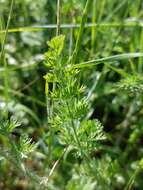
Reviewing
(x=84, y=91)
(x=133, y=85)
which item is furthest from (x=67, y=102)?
(x=84, y=91)

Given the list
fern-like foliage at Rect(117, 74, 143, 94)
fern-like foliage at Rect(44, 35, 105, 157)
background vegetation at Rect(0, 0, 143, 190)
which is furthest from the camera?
background vegetation at Rect(0, 0, 143, 190)

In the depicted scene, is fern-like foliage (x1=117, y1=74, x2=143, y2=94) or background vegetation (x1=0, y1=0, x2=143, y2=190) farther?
background vegetation (x1=0, y1=0, x2=143, y2=190)

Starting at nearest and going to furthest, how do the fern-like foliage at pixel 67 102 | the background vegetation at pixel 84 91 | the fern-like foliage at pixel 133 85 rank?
1. the fern-like foliage at pixel 67 102
2. the fern-like foliage at pixel 133 85
3. the background vegetation at pixel 84 91

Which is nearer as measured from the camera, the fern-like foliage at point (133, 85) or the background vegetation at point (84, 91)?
the fern-like foliage at point (133, 85)

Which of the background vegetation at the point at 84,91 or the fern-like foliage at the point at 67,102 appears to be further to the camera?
the background vegetation at the point at 84,91

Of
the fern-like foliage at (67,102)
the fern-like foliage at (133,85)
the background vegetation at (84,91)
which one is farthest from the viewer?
the background vegetation at (84,91)

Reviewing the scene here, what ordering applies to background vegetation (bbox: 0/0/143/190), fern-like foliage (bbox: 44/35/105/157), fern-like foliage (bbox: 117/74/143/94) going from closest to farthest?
fern-like foliage (bbox: 44/35/105/157) → fern-like foliage (bbox: 117/74/143/94) → background vegetation (bbox: 0/0/143/190)

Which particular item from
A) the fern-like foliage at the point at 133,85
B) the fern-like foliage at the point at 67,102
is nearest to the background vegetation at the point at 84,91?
the fern-like foliage at the point at 133,85

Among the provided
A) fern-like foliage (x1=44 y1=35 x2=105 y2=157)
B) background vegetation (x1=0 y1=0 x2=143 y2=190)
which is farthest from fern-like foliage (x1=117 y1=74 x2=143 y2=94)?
fern-like foliage (x1=44 y1=35 x2=105 y2=157)

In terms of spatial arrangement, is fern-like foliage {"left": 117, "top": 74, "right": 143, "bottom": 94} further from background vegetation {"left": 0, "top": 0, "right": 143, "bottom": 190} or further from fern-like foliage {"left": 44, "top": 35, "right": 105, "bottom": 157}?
fern-like foliage {"left": 44, "top": 35, "right": 105, "bottom": 157}

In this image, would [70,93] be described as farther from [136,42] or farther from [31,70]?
[31,70]

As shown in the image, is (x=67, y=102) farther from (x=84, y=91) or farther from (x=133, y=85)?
(x=84, y=91)

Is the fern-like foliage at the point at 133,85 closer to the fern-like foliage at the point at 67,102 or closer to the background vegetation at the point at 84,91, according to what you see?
the background vegetation at the point at 84,91
